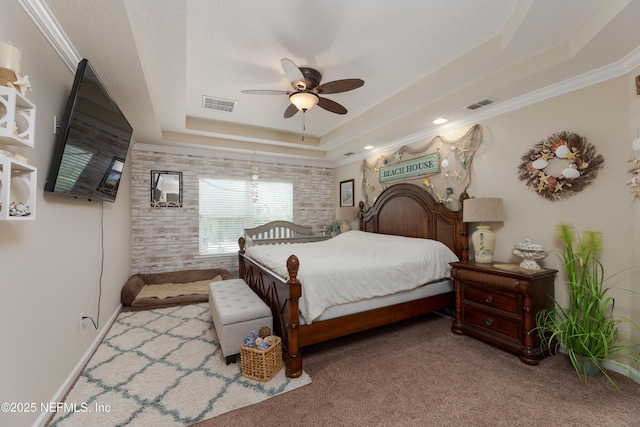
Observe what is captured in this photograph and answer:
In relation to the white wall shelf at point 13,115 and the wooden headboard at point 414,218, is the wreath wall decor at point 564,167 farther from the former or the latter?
the white wall shelf at point 13,115

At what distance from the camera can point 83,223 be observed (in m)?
2.25

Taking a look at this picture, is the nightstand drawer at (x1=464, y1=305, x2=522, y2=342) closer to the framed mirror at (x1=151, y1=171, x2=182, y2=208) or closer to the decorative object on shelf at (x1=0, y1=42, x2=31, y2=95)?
the decorative object on shelf at (x1=0, y1=42, x2=31, y2=95)

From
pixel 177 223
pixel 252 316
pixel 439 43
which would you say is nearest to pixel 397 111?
pixel 439 43

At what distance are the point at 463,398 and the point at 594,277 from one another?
1.54 metres

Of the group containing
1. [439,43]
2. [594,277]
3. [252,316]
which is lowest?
[252,316]

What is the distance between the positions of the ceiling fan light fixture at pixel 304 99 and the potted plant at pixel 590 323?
2.48m

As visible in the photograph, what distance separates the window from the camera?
491 cm

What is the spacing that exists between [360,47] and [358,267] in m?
1.97

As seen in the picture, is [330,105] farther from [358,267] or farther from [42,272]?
[42,272]

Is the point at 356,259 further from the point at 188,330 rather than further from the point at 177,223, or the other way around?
the point at 177,223

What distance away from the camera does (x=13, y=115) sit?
1122 mm

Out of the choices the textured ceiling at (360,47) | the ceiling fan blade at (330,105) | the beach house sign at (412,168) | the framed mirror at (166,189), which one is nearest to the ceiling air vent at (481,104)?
the textured ceiling at (360,47)

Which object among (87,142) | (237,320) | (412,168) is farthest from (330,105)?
(237,320)

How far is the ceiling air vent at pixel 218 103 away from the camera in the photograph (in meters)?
3.37
